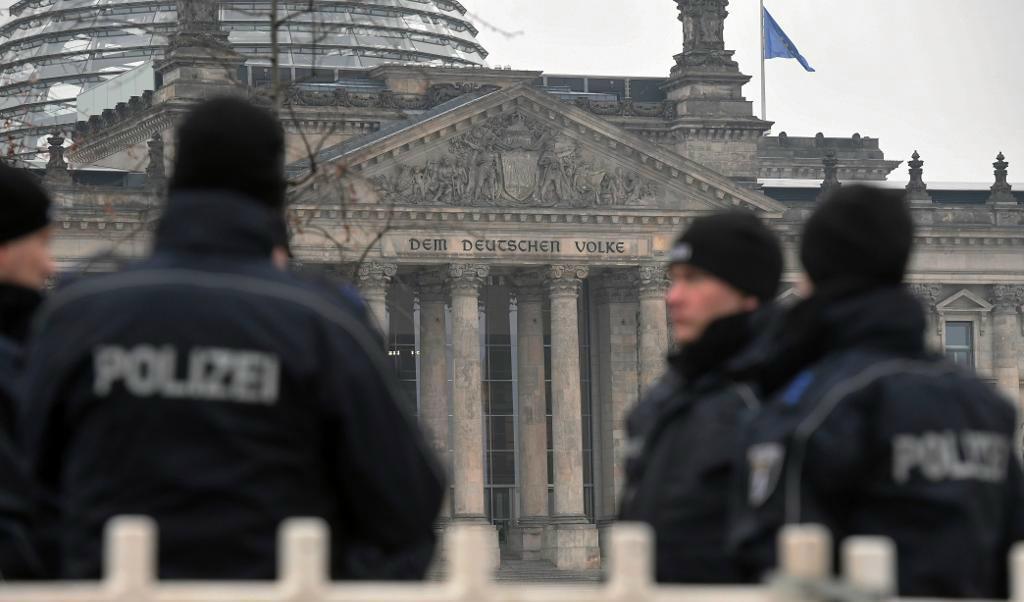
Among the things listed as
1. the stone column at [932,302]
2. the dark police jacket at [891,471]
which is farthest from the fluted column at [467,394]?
the dark police jacket at [891,471]

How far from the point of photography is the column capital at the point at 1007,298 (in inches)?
3487

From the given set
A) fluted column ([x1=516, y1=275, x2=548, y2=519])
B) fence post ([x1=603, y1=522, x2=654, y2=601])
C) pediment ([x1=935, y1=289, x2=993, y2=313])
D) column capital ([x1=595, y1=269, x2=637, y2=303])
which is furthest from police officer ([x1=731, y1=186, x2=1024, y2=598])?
pediment ([x1=935, y1=289, x2=993, y2=313])

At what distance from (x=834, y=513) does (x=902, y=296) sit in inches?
34.7

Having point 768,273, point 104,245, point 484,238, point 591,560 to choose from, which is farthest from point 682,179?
point 768,273

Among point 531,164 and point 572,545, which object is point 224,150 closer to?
point 572,545

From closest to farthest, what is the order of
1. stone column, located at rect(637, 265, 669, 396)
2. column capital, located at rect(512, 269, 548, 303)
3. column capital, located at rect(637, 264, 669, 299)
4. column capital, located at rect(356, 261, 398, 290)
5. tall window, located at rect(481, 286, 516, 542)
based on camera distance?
column capital, located at rect(356, 261, 398, 290) → stone column, located at rect(637, 265, 669, 396) → column capital, located at rect(637, 264, 669, 299) → column capital, located at rect(512, 269, 548, 303) → tall window, located at rect(481, 286, 516, 542)

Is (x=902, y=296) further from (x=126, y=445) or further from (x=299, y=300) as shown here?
(x=126, y=445)

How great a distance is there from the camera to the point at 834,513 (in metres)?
9.15

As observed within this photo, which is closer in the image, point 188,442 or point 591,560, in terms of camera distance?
point 188,442

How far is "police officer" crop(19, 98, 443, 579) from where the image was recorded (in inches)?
327

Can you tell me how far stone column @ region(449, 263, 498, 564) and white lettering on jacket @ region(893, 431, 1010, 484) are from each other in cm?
7140

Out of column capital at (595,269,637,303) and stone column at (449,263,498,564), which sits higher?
column capital at (595,269,637,303)

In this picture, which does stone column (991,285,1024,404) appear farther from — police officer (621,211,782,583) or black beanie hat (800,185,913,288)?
black beanie hat (800,185,913,288)

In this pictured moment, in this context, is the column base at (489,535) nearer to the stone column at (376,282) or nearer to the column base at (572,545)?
the column base at (572,545)
